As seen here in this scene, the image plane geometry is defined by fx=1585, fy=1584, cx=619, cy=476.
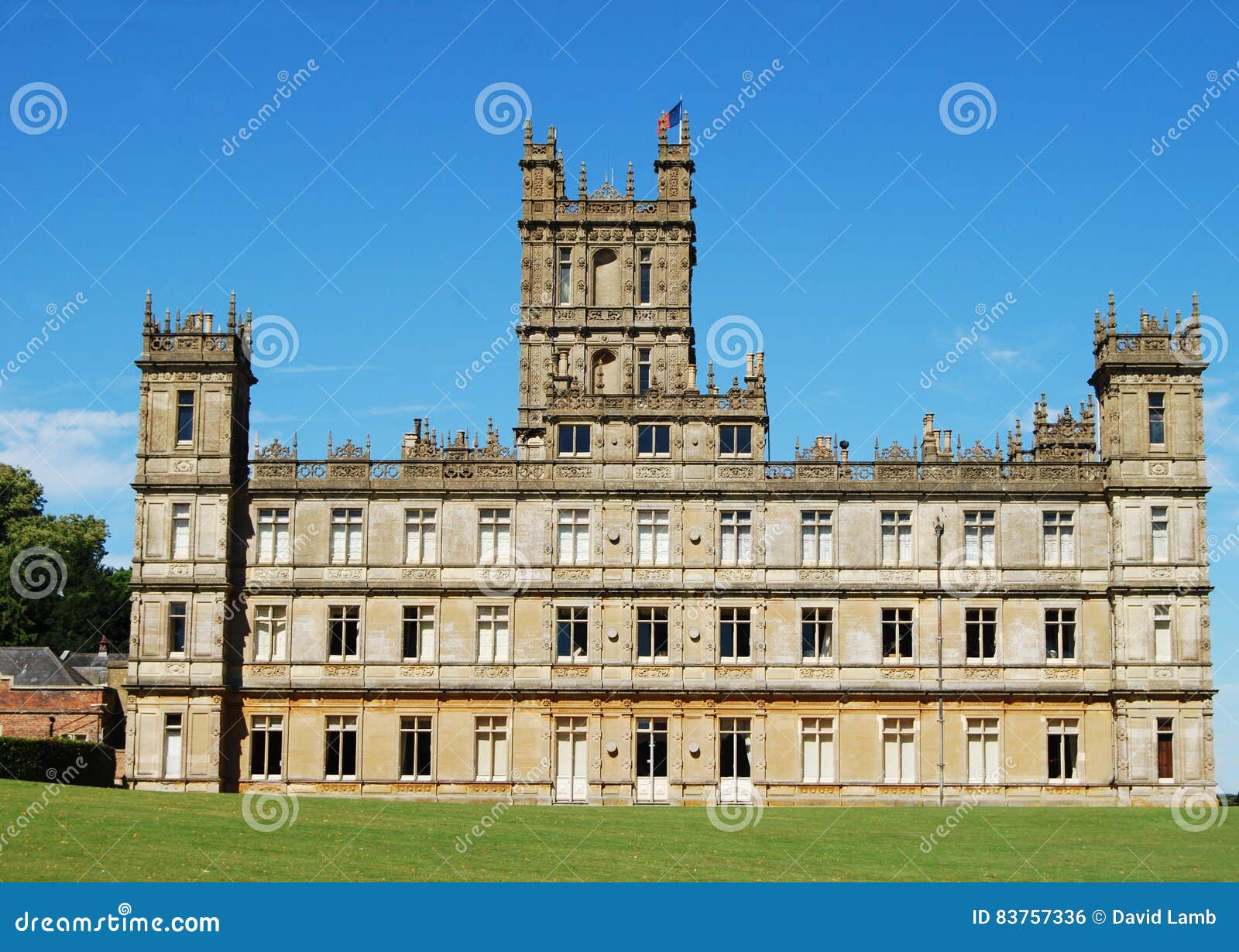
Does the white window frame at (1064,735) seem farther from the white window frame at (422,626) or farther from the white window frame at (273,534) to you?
the white window frame at (273,534)

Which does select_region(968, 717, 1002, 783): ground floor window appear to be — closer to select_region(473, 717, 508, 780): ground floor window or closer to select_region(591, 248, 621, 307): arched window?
select_region(473, 717, 508, 780): ground floor window

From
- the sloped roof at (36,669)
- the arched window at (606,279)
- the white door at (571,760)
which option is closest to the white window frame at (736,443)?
the white door at (571,760)

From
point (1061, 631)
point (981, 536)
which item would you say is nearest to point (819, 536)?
point (981, 536)

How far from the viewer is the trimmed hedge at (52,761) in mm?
54344

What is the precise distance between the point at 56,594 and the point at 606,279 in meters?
42.2

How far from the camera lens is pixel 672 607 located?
2245 inches

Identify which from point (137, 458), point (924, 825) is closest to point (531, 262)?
point (137, 458)

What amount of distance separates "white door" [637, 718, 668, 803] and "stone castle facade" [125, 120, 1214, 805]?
0.34 feet

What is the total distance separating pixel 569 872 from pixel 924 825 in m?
15.8

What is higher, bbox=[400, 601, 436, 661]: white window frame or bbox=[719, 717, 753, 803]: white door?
bbox=[400, 601, 436, 661]: white window frame

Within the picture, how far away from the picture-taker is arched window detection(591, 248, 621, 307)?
2682 inches

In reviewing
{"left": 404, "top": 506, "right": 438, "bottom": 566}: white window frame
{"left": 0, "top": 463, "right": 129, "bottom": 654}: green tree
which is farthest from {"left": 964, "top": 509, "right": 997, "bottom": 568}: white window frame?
{"left": 0, "top": 463, "right": 129, "bottom": 654}: green tree

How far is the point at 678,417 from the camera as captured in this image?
57.8 m

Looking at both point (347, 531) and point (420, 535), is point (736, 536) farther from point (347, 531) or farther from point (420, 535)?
point (347, 531)
